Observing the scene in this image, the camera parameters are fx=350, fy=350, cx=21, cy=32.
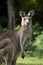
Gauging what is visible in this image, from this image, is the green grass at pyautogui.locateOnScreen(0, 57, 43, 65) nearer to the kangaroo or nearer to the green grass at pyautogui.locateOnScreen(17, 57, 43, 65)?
the green grass at pyautogui.locateOnScreen(17, 57, 43, 65)

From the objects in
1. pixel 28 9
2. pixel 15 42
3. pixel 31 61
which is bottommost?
pixel 28 9

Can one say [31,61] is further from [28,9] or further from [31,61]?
[28,9]

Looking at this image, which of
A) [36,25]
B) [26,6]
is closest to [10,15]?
[36,25]

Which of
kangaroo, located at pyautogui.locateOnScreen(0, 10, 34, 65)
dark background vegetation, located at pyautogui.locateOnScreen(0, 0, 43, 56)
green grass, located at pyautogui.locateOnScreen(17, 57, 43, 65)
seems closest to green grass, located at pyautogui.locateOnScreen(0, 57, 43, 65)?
green grass, located at pyautogui.locateOnScreen(17, 57, 43, 65)

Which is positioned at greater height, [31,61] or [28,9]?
[31,61]

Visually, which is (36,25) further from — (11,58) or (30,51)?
(11,58)

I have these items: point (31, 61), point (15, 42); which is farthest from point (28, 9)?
point (15, 42)

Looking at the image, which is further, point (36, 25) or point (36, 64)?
point (36, 25)

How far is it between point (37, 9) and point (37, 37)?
21.0 feet

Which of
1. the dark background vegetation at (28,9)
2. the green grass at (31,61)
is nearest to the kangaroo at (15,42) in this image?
the green grass at (31,61)

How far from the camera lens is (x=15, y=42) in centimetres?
935

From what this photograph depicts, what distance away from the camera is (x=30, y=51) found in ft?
47.7

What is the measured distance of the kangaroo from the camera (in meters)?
9.19

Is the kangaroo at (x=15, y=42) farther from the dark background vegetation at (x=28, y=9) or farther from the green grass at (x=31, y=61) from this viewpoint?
the dark background vegetation at (x=28, y=9)
